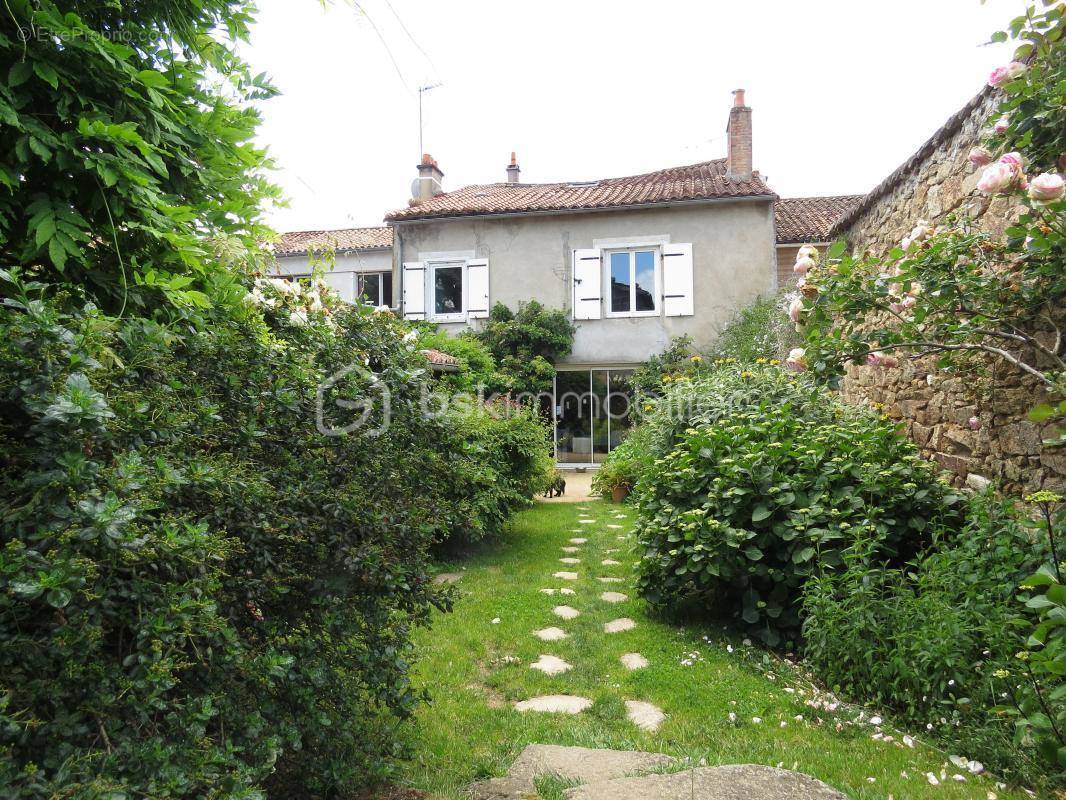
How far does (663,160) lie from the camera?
594 inches

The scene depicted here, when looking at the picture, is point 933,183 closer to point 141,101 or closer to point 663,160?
point 141,101

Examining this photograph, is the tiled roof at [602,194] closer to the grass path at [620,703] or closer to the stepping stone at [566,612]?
the grass path at [620,703]

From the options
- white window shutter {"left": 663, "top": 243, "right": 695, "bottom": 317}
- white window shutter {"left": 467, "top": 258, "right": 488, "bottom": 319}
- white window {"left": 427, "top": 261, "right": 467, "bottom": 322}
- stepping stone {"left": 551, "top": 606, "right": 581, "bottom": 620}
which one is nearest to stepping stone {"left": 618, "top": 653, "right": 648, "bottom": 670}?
stepping stone {"left": 551, "top": 606, "right": 581, "bottom": 620}

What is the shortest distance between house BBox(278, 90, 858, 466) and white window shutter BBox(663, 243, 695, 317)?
0.02 meters

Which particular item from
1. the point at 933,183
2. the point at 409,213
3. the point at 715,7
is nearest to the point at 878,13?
the point at 715,7

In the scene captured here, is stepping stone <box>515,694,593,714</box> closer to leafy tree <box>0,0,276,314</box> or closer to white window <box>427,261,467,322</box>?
leafy tree <box>0,0,276,314</box>

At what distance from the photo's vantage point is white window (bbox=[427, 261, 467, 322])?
44.5 ft

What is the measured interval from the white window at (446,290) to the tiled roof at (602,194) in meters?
1.05

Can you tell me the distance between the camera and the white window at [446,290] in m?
13.6

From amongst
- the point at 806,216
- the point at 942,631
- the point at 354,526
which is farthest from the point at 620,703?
the point at 806,216

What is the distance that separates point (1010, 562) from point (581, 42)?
2874 mm

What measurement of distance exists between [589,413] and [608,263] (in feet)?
9.88

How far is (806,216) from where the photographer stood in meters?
13.8

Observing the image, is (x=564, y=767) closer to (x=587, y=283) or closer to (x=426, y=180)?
(x=587, y=283)
